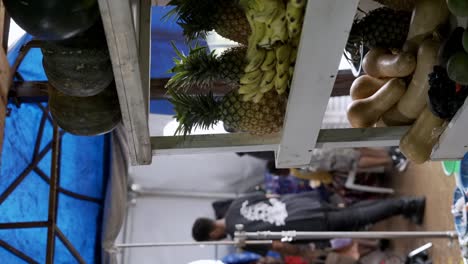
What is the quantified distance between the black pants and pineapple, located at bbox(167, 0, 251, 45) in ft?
6.13

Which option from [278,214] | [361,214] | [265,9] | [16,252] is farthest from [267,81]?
[361,214]

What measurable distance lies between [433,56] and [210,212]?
9.01 feet

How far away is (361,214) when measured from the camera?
2.67m

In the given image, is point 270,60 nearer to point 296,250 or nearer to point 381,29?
point 381,29

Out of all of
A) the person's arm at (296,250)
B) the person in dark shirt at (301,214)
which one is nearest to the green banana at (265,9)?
the person in dark shirt at (301,214)

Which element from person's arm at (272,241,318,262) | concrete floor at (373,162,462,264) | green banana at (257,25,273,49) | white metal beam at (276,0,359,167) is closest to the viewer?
white metal beam at (276,0,359,167)

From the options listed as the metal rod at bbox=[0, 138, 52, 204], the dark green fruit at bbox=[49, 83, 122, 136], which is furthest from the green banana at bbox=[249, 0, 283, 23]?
the metal rod at bbox=[0, 138, 52, 204]

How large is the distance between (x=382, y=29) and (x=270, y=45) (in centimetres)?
23

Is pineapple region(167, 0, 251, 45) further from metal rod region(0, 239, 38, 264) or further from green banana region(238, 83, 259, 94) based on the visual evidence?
metal rod region(0, 239, 38, 264)

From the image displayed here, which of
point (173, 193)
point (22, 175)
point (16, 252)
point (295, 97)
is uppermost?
point (173, 193)

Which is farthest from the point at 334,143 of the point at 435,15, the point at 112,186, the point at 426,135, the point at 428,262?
the point at 428,262

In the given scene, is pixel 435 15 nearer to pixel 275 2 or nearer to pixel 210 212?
pixel 275 2

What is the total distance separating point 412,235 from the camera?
191 cm

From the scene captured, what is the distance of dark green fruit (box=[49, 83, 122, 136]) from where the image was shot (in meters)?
0.92
